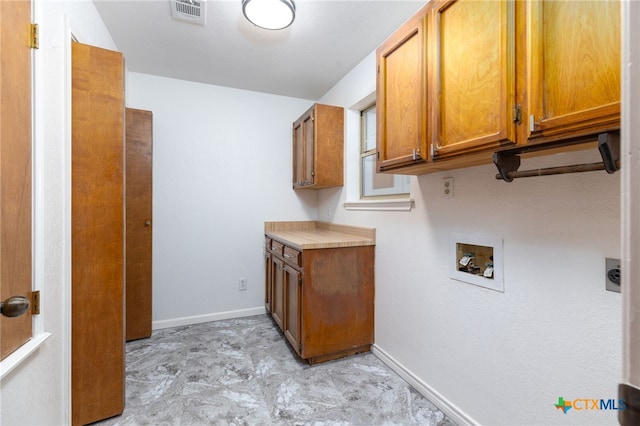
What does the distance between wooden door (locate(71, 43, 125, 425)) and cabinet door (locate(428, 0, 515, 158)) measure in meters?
1.73

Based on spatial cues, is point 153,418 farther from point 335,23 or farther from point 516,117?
point 335,23

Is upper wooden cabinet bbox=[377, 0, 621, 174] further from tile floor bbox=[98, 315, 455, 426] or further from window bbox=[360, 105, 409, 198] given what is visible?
tile floor bbox=[98, 315, 455, 426]

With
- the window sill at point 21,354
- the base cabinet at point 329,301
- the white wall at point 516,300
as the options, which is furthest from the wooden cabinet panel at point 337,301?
the window sill at point 21,354

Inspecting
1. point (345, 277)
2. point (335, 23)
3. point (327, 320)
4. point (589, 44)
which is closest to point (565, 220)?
point (589, 44)

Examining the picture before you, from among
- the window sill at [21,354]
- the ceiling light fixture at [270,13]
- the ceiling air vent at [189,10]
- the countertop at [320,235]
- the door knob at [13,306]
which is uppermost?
the ceiling air vent at [189,10]

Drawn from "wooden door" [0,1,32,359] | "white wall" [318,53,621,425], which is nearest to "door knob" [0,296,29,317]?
"wooden door" [0,1,32,359]

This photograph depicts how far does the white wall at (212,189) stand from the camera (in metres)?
2.84

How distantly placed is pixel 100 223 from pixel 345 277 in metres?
1.64

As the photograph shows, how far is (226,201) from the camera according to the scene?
122 inches

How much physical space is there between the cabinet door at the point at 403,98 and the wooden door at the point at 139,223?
2.09 m

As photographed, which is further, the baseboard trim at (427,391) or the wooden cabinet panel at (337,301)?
the wooden cabinet panel at (337,301)

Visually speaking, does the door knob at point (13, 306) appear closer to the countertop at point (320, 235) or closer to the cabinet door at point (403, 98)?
the countertop at point (320, 235)

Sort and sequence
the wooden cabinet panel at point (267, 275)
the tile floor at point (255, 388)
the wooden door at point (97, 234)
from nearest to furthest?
the wooden door at point (97, 234), the tile floor at point (255, 388), the wooden cabinet panel at point (267, 275)

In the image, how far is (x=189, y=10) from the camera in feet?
6.23
